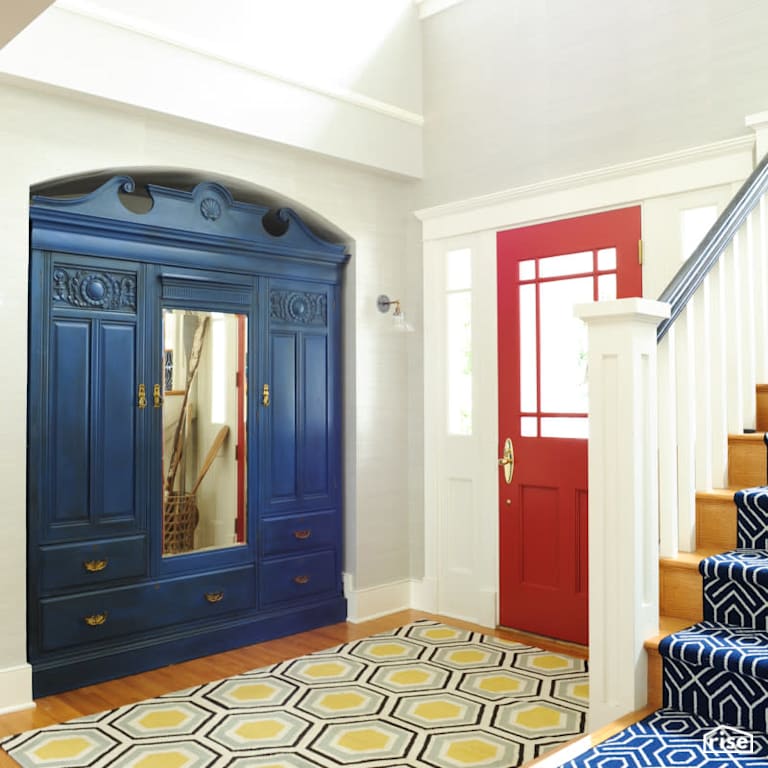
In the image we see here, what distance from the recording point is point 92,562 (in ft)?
11.7

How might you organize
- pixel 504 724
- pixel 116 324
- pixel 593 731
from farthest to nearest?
pixel 116 324, pixel 504 724, pixel 593 731

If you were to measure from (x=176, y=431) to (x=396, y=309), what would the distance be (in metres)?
1.54

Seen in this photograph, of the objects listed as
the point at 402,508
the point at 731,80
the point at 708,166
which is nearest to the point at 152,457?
the point at 402,508

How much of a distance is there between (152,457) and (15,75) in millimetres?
1753

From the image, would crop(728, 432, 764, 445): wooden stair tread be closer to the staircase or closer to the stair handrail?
the staircase

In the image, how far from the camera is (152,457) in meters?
3.80

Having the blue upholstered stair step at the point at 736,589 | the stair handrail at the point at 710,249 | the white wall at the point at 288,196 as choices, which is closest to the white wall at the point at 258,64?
the white wall at the point at 288,196

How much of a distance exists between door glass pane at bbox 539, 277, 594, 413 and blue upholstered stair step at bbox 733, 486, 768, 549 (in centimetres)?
146

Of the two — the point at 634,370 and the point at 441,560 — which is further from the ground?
the point at 634,370

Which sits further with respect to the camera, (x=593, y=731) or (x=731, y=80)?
(x=731, y=80)

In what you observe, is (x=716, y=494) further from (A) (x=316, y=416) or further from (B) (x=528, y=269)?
(A) (x=316, y=416)

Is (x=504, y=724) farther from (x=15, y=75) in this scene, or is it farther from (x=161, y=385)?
(x=15, y=75)

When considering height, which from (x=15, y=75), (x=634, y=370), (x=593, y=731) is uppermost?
(x=15, y=75)

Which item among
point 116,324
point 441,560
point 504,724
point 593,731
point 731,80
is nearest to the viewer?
point 593,731
